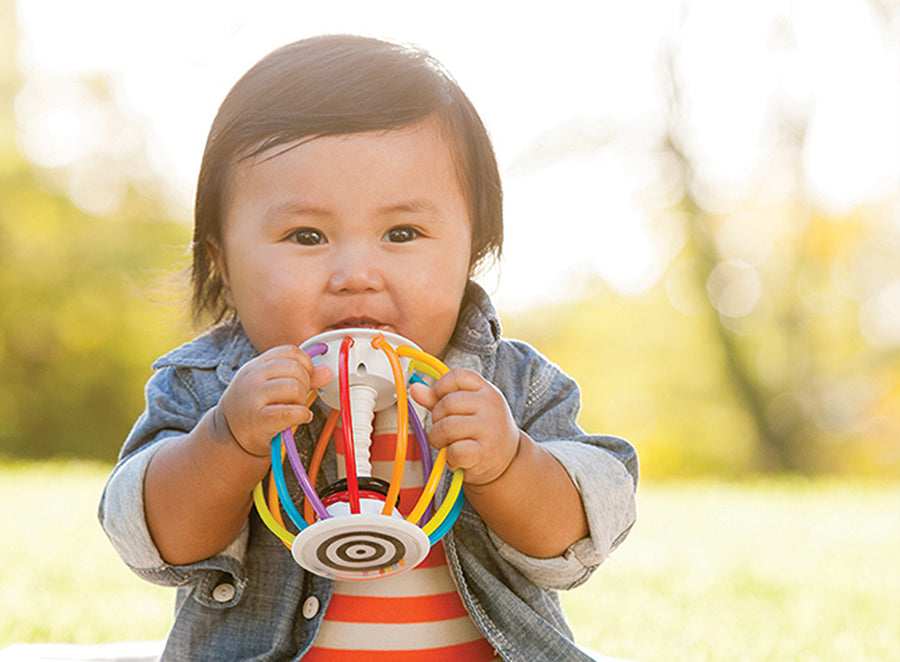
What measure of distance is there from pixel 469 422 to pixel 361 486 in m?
0.18

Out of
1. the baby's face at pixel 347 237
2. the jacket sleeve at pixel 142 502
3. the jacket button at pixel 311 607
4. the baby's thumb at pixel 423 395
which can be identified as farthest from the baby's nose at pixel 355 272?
the jacket button at pixel 311 607

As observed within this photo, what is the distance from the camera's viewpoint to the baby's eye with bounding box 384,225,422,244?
62.6 inches

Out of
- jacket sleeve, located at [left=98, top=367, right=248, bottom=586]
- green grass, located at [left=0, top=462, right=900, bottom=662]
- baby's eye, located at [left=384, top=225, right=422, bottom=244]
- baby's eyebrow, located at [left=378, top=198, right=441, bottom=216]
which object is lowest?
green grass, located at [left=0, top=462, right=900, bottom=662]

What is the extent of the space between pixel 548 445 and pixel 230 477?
20.8 inches

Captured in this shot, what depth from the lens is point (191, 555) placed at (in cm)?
153

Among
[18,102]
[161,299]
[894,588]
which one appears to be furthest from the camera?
[18,102]

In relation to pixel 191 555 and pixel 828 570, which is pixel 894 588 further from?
pixel 191 555

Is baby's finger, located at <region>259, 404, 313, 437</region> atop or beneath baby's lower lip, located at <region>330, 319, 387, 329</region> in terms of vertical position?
beneath

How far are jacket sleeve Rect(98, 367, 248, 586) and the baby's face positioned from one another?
0.22 meters

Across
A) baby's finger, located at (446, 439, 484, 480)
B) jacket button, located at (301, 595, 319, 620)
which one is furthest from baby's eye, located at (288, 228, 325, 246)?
jacket button, located at (301, 595, 319, 620)

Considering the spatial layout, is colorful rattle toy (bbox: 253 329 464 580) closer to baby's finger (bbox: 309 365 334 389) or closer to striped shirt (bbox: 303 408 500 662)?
baby's finger (bbox: 309 365 334 389)

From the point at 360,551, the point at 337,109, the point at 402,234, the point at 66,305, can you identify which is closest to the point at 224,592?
the point at 360,551

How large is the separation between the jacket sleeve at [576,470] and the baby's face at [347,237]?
0.86 feet

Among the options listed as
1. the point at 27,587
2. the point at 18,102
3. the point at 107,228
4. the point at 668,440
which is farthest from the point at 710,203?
the point at 27,587
